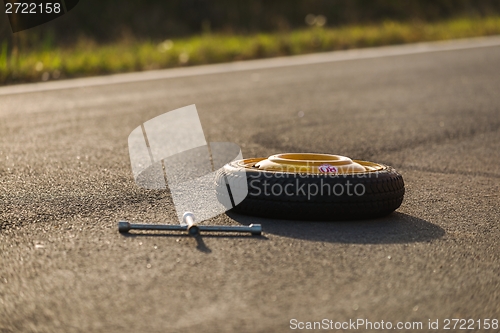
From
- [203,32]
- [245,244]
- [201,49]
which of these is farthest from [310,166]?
[203,32]

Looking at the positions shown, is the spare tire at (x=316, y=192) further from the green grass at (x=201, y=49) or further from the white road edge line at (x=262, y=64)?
the green grass at (x=201, y=49)

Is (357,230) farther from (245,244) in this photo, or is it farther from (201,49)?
(201,49)

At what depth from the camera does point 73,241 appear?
307cm

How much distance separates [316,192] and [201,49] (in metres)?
11.7

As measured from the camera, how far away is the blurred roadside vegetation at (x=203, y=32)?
12.7 metres

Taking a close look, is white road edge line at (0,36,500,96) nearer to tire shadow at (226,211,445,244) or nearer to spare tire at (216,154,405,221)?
spare tire at (216,154,405,221)

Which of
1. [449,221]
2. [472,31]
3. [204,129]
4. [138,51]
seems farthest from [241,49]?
[449,221]

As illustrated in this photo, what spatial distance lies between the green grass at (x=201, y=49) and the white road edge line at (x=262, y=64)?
2.05 feet

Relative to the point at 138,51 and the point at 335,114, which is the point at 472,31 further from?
the point at 335,114

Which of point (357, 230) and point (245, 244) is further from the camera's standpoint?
point (357, 230)

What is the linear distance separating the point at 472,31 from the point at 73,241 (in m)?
17.9

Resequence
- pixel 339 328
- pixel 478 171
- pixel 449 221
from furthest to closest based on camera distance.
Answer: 1. pixel 478 171
2. pixel 449 221
3. pixel 339 328

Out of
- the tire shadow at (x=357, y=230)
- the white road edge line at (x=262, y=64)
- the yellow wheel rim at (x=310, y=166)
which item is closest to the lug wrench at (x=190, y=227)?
the tire shadow at (x=357, y=230)

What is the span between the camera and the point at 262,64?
1329 cm
